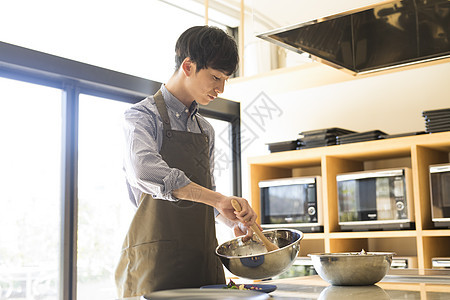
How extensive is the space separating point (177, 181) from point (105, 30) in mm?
2005

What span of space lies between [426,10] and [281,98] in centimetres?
194

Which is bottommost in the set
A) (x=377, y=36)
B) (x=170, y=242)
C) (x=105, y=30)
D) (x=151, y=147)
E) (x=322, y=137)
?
(x=170, y=242)

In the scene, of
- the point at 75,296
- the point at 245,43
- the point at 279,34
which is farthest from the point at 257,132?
the point at 279,34

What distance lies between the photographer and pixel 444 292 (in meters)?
1.26

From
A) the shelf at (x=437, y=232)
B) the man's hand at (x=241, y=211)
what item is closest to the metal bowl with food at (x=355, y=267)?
the man's hand at (x=241, y=211)

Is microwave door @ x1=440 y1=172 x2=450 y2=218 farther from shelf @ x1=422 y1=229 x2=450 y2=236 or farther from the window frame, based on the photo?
the window frame

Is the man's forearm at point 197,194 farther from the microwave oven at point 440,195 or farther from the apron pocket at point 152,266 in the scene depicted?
the microwave oven at point 440,195

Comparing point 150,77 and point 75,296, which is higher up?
point 150,77

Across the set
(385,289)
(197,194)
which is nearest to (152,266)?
(197,194)

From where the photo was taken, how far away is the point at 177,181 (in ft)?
4.50

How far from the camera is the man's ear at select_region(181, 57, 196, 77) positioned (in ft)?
5.32

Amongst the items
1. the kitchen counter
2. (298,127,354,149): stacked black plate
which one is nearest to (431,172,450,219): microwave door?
(298,127,354,149): stacked black plate

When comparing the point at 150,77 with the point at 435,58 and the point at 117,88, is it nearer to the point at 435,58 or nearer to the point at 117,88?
the point at 117,88

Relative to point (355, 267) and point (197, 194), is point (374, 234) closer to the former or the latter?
point (355, 267)
